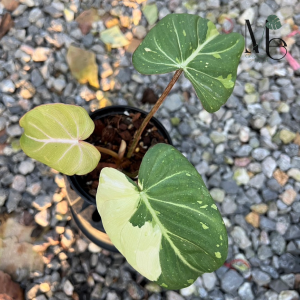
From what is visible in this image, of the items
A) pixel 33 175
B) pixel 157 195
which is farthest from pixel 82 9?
pixel 157 195

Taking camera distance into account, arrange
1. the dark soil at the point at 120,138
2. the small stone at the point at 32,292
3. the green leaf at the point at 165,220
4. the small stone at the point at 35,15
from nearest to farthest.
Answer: the green leaf at the point at 165,220
the dark soil at the point at 120,138
the small stone at the point at 32,292
the small stone at the point at 35,15

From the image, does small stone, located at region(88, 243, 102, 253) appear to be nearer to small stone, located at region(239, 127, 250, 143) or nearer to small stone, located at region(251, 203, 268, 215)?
small stone, located at region(251, 203, 268, 215)

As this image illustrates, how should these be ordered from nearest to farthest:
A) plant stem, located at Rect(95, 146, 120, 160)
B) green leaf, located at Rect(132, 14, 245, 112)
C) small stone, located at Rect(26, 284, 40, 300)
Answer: green leaf, located at Rect(132, 14, 245, 112), plant stem, located at Rect(95, 146, 120, 160), small stone, located at Rect(26, 284, 40, 300)

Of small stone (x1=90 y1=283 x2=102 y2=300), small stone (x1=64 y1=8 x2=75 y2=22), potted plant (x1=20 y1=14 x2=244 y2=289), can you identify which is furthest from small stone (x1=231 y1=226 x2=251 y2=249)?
small stone (x1=64 y1=8 x2=75 y2=22)

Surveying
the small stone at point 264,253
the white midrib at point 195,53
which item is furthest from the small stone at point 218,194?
the white midrib at point 195,53

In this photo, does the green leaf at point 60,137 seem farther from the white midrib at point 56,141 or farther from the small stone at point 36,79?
the small stone at point 36,79

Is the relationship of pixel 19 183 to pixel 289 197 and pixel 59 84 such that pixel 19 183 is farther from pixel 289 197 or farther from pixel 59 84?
pixel 289 197

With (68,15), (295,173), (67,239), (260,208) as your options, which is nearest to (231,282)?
(260,208)
